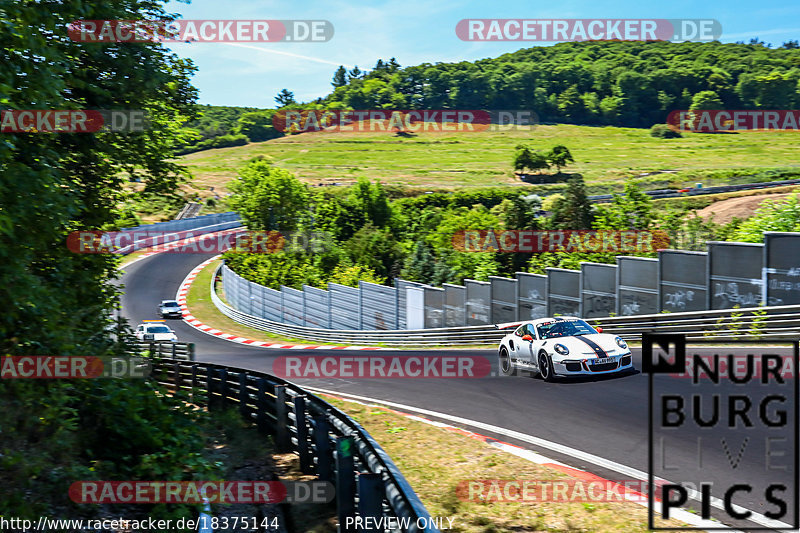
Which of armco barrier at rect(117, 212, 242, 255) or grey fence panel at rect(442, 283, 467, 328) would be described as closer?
grey fence panel at rect(442, 283, 467, 328)

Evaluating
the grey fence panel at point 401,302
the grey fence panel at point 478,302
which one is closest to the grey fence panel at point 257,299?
the grey fence panel at point 401,302

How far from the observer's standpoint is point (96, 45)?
1015 cm

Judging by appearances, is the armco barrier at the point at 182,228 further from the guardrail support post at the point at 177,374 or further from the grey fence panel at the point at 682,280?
the grey fence panel at the point at 682,280

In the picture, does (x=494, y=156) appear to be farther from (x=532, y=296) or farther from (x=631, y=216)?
(x=532, y=296)

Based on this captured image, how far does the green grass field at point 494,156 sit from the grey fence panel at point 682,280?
272ft

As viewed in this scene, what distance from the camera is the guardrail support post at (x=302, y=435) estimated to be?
388 inches

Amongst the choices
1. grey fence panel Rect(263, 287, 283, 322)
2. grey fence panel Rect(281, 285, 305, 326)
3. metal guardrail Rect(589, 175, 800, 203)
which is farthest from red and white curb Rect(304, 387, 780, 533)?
metal guardrail Rect(589, 175, 800, 203)

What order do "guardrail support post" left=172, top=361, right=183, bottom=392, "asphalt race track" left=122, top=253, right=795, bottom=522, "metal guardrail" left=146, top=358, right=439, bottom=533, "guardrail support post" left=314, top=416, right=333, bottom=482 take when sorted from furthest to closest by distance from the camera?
"guardrail support post" left=172, top=361, right=183, bottom=392 < "guardrail support post" left=314, top=416, right=333, bottom=482 < "asphalt race track" left=122, top=253, right=795, bottom=522 < "metal guardrail" left=146, top=358, right=439, bottom=533

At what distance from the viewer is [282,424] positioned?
437 inches

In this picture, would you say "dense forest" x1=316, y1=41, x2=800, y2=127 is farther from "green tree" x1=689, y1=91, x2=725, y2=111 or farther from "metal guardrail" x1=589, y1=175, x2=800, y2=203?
"metal guardrail" x1=589, y1=175, x2=800, y2=203

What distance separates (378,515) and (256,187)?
247 feet

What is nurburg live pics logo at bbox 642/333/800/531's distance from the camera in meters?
7.12

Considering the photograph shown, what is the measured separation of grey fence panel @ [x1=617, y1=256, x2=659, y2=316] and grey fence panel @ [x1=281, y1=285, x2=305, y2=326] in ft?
79.5

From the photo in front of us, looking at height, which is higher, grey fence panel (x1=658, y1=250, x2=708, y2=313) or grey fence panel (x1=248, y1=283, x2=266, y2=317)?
grey fence panel (x1=658, y1=250, x2=708, y2=313)
